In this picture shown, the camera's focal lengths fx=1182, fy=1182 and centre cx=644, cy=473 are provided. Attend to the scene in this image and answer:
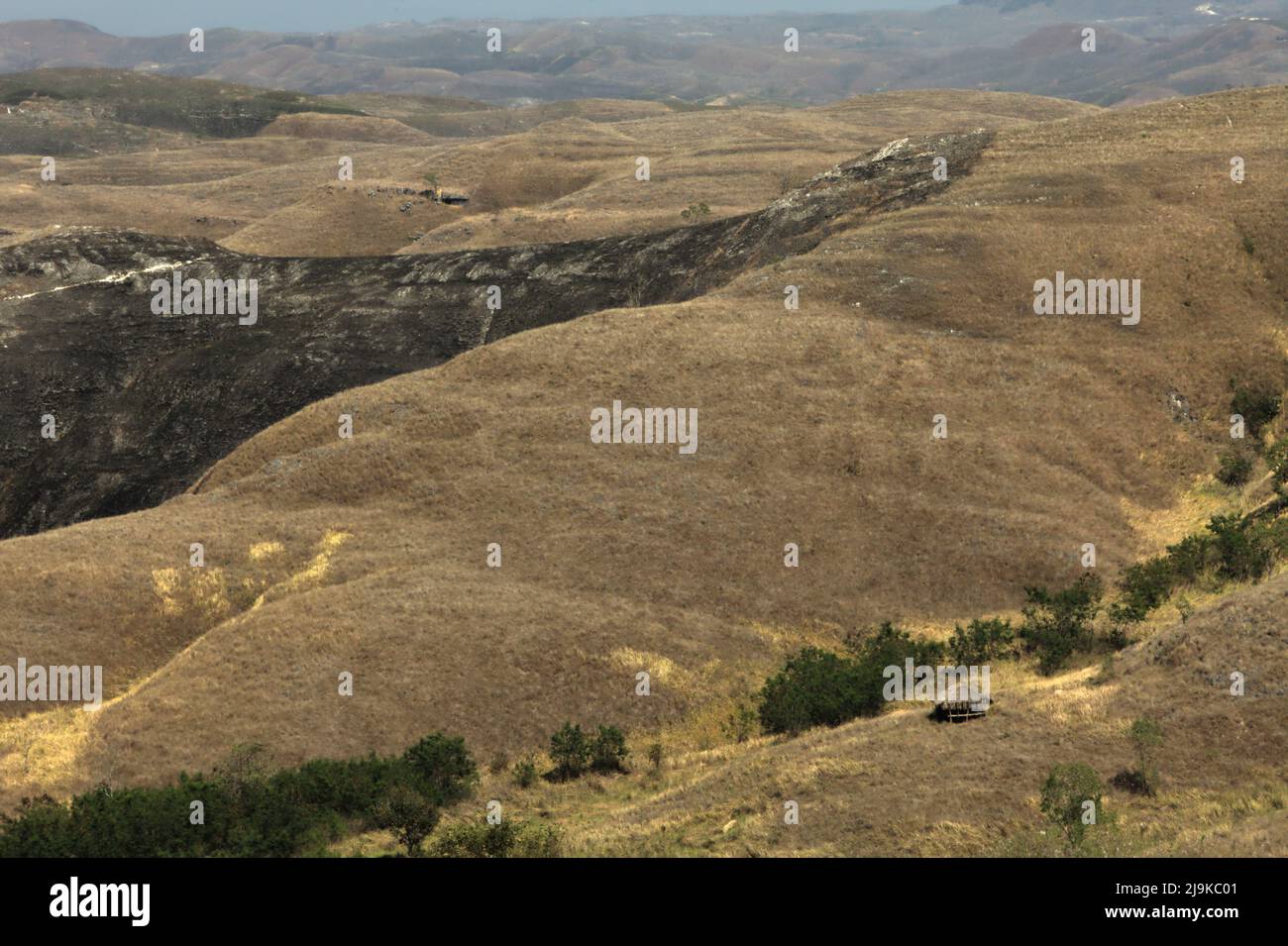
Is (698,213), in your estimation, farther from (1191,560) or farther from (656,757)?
(656,757)

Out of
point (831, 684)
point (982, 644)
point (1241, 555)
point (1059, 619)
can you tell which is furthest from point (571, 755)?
point (1241, 555)

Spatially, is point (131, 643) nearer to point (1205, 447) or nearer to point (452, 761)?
point (452, 761)

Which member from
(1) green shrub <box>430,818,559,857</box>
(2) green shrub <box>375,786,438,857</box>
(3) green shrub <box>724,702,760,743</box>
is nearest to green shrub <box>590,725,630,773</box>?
(3) green shrub <box>724,702,760,743</box>

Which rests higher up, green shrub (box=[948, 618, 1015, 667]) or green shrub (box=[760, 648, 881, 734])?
green shrub (box=[948, 618, 1015, 667])

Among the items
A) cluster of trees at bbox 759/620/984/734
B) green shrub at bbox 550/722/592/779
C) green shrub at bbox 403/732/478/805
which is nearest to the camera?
green shrub at bbox 403/732/478/805

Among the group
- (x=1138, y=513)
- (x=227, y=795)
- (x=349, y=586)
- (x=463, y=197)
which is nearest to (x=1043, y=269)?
(x=1138, y=513)

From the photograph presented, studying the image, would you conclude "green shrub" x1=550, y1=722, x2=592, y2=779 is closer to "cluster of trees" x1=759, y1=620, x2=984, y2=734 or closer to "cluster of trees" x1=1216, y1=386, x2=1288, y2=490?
"cluster of trees" x1=759, y1=620, x2=984, y2=734
